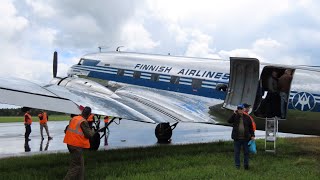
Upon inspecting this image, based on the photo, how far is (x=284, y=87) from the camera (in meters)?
14.6

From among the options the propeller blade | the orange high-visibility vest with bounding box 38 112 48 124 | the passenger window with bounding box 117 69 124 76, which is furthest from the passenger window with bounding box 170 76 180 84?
the orange high-visibility vest with bounding box 38 112 48 124

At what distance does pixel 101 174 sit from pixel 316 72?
785 cm

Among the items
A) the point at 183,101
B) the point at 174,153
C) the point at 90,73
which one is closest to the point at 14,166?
the point at 174,153

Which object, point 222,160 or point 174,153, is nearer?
point 222,160

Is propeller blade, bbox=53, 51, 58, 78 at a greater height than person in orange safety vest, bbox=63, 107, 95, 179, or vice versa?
propeller blade, bbox=53, 51, 58, 78

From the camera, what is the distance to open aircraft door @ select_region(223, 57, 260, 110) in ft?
47.1

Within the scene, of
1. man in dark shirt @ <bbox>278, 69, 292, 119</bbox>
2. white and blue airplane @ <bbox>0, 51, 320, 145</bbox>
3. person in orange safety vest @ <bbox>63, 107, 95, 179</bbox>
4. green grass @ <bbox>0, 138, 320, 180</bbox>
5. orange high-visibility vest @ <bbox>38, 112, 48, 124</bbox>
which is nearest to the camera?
person in orange safety vest @ <bbox>63, 107, 95, 179</bbox>

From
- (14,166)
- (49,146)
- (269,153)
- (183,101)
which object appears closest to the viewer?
(14,166)

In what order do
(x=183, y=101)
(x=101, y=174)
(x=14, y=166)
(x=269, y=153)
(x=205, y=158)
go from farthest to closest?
1. (x=183, y=101)
2. (x=269, y=153)
3. (x=205, y=158)
4. (x=14, y=166)
5. (x=101, y=174)

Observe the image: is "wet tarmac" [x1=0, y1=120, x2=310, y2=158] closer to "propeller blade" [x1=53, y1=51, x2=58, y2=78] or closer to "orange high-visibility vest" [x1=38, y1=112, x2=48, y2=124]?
"orange high-visibility vest" [x1=38, y1=112, x2=48, y2=124]

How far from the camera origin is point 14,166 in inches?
469

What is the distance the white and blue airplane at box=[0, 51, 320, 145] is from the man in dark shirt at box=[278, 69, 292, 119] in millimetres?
282

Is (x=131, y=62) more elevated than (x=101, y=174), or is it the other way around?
(x=131, y=62)

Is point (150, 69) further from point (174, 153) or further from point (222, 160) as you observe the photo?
point (222, 160)
